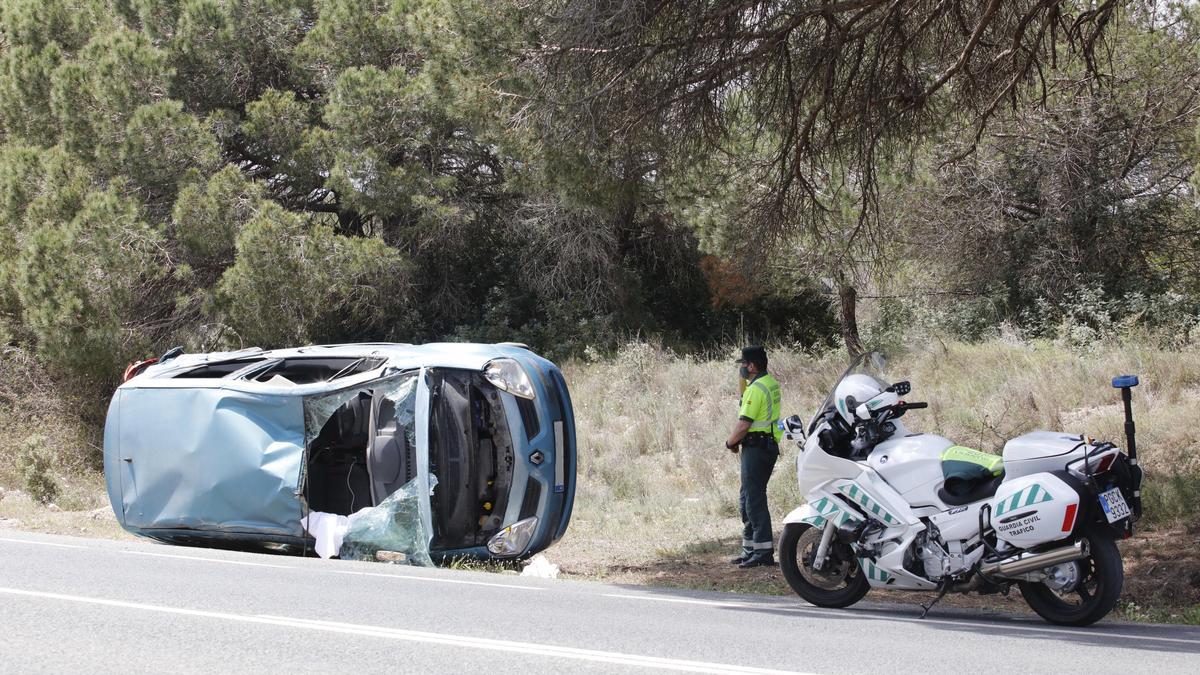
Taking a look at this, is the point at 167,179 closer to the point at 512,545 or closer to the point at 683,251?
the point at 683,251

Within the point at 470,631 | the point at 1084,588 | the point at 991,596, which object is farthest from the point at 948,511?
the point at 470,631

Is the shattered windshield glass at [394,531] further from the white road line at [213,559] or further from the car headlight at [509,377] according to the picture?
the car headlight at [509,377]

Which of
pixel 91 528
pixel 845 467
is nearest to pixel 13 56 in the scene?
pixel 91 528

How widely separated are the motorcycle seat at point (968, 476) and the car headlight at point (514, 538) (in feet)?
12.6

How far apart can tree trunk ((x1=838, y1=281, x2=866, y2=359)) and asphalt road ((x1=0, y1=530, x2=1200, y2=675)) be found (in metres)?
11.6

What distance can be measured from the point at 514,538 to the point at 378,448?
5.13 ft

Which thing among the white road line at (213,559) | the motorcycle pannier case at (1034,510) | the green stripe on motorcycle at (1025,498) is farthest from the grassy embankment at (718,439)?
the white road line at (213,559)

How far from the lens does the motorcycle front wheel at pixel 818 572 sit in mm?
8148

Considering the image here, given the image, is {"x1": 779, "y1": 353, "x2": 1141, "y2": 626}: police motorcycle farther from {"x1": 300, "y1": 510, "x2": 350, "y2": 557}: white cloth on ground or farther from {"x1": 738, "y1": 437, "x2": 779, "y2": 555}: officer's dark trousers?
{"x1": 300, "y1": 510, "x2": 350, "y2": 557}: white cloth on ground

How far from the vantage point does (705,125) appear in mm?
11547

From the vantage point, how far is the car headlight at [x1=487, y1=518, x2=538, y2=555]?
1009cm

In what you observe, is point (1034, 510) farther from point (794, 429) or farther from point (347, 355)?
point (347, 355)

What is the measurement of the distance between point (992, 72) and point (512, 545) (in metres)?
6.88

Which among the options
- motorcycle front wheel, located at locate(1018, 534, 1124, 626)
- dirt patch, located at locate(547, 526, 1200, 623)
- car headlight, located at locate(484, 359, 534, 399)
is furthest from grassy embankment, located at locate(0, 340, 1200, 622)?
car headlight, located at locate(484, 359, 534, 399)
